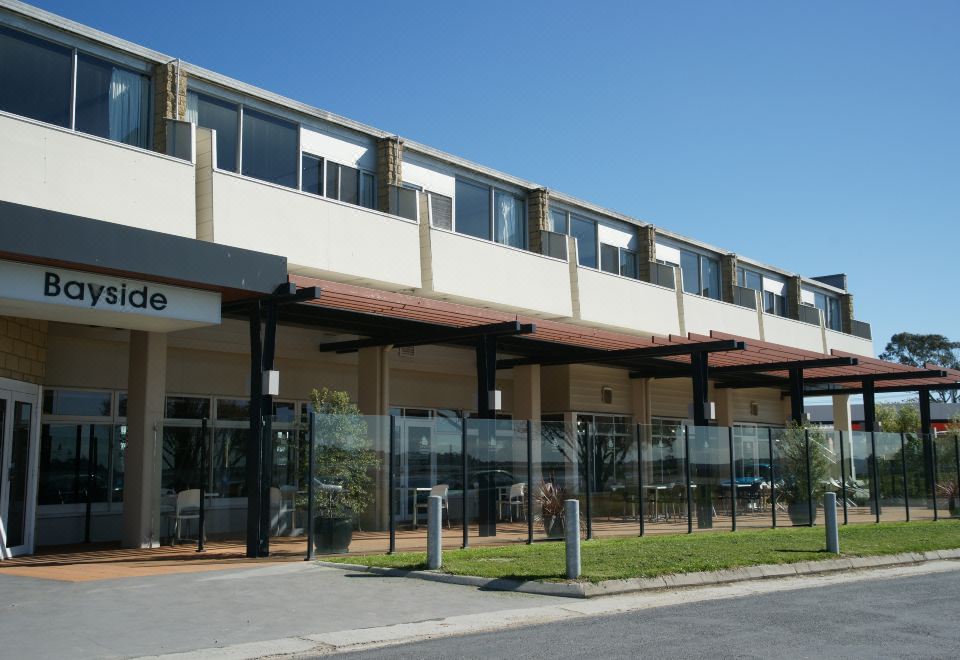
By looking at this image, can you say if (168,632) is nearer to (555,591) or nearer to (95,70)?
(555,591)

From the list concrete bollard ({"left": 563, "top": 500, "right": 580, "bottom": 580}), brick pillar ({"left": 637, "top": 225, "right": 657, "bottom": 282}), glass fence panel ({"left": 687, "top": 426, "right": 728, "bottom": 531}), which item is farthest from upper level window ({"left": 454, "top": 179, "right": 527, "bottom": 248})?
concrete bollard ({"left": 563, "top": 500, "right": 580, "bottom": 580})

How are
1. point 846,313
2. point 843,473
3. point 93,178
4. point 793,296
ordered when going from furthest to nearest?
1. point 846,313
2. point 793,296
3. point 843,473
4. point 93,178

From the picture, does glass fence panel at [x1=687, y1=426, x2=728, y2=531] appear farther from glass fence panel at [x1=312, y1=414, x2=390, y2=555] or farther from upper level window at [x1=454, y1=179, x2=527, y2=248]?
upper level window at [x1=454, y1=179, x2=527, y2=248]

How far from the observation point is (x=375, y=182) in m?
22.9

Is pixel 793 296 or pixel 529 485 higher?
pixel 793 296

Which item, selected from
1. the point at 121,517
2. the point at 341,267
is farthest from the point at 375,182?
the point at 121,517

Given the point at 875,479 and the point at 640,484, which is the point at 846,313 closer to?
the point at 875,479

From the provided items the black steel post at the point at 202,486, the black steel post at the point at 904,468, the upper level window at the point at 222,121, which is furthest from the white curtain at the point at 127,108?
the black steel post at the point at 904,468

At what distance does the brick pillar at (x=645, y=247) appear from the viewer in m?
31.2

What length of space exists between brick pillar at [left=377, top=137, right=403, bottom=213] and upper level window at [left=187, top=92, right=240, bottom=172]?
12.4 ft

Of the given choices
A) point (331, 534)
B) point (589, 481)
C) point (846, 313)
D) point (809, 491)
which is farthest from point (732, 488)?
point (846, 313)

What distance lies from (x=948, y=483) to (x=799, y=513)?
20.1ft

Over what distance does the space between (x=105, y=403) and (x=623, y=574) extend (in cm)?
1166

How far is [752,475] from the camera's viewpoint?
22.0m
